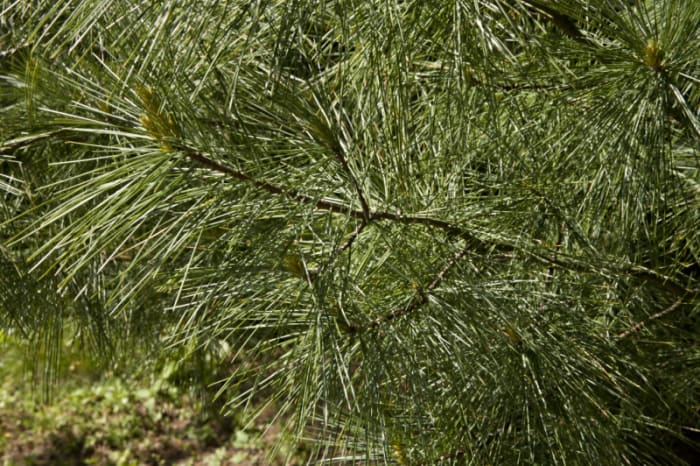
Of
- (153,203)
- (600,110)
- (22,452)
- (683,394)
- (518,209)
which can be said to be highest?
(600,110)

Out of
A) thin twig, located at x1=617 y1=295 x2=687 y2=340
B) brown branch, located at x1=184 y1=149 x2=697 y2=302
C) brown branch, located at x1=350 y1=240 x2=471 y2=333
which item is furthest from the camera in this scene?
thin twig, located at x1=617 y1=295 x2=687 y2=340

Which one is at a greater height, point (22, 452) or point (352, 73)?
point (352, 73)

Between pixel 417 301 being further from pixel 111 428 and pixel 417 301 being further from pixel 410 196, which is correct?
pixel 111 428

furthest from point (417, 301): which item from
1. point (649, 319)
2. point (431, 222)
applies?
point (649, 319)

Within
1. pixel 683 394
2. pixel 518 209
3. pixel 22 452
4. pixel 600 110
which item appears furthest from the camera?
pixel 22 452

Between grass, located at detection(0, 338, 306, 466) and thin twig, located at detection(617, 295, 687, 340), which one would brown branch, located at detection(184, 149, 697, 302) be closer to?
thin twig, located at detection(617, 295, 687, 340)

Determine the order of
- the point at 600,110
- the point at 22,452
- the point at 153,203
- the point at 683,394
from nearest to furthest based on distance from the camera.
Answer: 1. the point at 153,203
2. the point at 600,110
3. the point at 683,394
4. the point at 22,452

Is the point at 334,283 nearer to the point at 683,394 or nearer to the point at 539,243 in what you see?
the point at 539,243

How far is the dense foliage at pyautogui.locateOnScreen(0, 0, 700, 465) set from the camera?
Answer: 84 centimetres

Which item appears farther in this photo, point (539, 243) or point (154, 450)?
point (154, 450)

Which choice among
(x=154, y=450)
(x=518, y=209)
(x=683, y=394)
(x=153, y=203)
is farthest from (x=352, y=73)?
(x=154, y=450)

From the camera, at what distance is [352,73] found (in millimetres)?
1117

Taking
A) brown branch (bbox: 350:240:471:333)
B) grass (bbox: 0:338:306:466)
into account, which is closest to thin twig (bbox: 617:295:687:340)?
brown branch (bbox: 350:240:471:333)

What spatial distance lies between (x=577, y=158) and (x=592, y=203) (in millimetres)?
100
